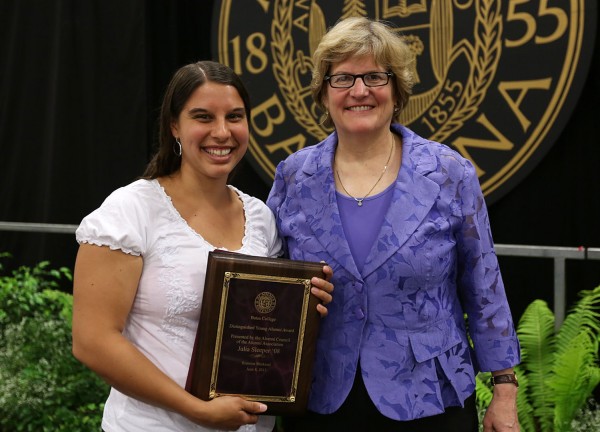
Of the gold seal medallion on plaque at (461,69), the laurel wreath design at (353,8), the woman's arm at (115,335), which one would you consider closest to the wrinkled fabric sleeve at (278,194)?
the woman's arm at (115,335)

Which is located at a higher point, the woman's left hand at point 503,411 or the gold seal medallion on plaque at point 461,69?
the gold seal medallion on plaque at point 461,69

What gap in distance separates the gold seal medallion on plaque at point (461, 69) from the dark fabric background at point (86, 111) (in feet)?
0.68

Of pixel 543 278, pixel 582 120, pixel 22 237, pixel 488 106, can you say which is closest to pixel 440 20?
pixel 488 106

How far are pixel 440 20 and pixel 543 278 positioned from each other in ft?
4.06

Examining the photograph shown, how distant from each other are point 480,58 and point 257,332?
96.3 inches

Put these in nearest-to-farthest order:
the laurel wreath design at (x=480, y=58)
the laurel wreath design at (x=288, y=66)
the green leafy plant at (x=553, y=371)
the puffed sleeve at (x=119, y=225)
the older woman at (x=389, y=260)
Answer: the puffed sleeve at (x=119, y=225) → the older woman at (x=389, y=260) → the green leafy plant at (x=553, y=371) → the laurel wreath design at (x=480, y=58) → the laurel wreath design at (x=288, y=66)

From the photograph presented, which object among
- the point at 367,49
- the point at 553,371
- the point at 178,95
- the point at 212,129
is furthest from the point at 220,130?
the point at 553,371

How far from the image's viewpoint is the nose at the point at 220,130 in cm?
210

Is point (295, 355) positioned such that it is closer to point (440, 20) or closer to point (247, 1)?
point (440, 20)

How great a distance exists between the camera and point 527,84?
406cm

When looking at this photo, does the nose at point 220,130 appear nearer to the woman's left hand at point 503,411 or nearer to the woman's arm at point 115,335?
the woman's arm at point 115,335

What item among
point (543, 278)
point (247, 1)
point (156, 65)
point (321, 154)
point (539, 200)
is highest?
point (247, 1)

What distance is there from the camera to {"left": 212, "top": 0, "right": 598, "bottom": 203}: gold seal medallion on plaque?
3977mm

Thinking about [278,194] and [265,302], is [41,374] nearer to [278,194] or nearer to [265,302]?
[278,194]
